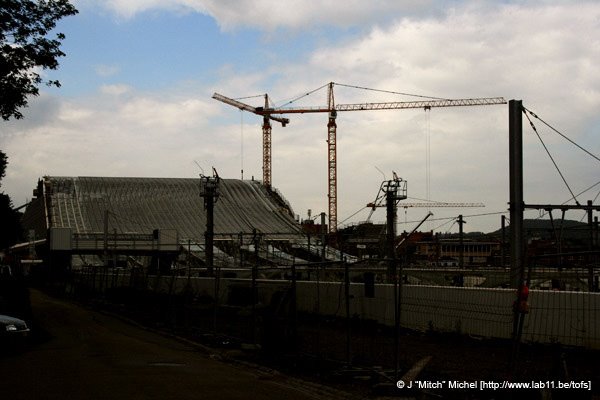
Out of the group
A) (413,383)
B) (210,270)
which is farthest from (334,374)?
(210,270)

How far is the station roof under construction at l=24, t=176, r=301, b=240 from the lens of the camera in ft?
311

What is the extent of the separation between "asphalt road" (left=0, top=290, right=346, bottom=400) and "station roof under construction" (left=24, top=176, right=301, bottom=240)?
72158 millimetres

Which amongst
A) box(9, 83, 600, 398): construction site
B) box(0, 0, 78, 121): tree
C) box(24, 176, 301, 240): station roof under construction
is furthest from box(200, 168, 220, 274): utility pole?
box(24, 176, 301, 240): station roof under construction

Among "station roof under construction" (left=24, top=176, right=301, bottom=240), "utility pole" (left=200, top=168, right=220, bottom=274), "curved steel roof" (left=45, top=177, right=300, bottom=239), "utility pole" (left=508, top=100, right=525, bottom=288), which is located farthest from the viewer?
"curved steel roof" (left=45, top=177, right=300, bottom=239)

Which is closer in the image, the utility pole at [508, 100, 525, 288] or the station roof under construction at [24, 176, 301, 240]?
the utility pole at [508, 100, 525, 288]

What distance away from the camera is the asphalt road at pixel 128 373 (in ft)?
39.5

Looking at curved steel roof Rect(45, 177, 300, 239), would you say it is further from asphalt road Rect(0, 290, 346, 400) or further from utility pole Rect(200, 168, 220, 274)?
asphalt road Rect(0, 290, 346, 400)

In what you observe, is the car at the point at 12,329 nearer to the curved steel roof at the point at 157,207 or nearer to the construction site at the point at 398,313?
the construction site at the point at 398,313

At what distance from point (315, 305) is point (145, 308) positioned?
12188mm

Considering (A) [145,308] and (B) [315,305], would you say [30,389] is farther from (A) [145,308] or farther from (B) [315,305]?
(A) [145,308]

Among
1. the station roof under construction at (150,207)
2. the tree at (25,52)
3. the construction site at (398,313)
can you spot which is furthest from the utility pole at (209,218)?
the station roof under construction at (150,207)

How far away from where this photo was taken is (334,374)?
1370 centimetres

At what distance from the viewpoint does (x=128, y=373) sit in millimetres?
14391

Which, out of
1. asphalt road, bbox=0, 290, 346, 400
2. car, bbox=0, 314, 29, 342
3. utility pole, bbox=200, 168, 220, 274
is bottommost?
asphalt road, bbox=0, 290, 346, 400
